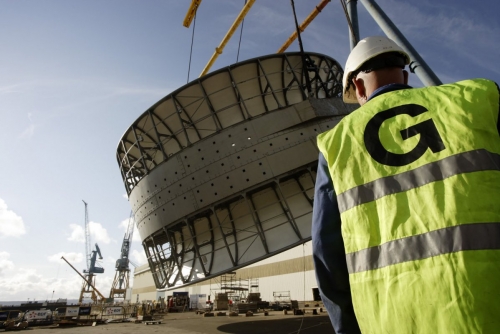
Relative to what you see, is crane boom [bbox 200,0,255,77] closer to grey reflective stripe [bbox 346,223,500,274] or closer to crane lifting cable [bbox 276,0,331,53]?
crane lifting cable [bbox 276,0,331,53]

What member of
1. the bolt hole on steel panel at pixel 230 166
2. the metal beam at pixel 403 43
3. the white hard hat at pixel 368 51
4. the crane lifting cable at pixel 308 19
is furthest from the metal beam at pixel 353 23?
the crane lifting cable at pixel 308 19

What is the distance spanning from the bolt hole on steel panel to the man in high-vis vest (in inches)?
412

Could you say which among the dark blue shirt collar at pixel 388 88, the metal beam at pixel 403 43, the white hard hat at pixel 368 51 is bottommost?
the dark blue shirt collar at pixel 388 88

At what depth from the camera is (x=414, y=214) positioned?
1.30 meters

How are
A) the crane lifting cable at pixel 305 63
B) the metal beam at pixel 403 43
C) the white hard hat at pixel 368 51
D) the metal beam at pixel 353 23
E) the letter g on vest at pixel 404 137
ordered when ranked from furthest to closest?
the crane lifting cable at pixel 305 63
the metal beam at pixel 353 23
the metal beam at pixel 403 43
the white hard hat at pixel 368 51
the letter g on vest at pixel 404 137

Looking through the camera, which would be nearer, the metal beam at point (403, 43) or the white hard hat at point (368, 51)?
the white hard hat at point (368, 51)

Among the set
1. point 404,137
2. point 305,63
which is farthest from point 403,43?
point 305,63

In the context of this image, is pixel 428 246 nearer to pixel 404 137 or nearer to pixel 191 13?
pixel 404 137

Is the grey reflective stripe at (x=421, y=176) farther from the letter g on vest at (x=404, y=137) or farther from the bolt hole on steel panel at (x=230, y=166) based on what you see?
the bolt hole on steel panel at (x=230, y=166)

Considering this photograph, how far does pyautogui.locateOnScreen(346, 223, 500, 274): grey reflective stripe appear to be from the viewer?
3.72 ft

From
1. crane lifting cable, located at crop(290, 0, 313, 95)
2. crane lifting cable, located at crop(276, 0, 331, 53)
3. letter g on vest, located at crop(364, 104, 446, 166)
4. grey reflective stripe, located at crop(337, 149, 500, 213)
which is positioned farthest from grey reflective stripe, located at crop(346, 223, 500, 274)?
crane lifting cable, located at crop(276, 0, 331, 53)

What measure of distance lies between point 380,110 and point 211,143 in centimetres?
1133

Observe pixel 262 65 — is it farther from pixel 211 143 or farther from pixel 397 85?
pixel 397 85

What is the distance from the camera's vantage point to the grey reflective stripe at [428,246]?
3.72 ft
